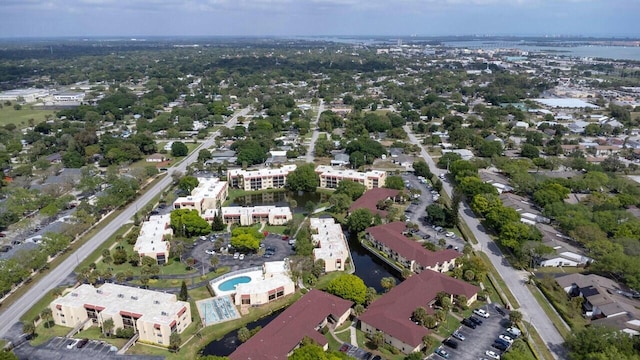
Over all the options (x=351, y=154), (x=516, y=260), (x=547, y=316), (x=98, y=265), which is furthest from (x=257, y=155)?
(x=547, y=316)

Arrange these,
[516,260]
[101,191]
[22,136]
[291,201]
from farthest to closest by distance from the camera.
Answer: [22,136] < [101,191] < [291,201] < [516,260]

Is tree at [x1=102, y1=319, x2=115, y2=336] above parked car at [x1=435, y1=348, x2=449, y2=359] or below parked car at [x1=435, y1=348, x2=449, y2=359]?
above

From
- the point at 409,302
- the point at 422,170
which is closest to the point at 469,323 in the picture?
the point at 409,302

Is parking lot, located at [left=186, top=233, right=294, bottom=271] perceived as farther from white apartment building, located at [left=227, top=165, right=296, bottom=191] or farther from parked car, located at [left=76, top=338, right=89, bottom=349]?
white apartment building, located at [left=227, top=165, right=296, bottom=191]

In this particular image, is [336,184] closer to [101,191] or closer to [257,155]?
[257,155]

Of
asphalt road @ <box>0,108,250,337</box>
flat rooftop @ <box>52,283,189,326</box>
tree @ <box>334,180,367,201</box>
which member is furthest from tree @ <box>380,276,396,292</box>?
asphalt road @ <box>0,108,250,337</box>

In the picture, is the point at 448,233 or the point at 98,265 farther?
the point at 448,233

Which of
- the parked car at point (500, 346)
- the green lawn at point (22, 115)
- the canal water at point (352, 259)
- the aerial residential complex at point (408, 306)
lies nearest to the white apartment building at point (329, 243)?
the canal water at point (352, 259)

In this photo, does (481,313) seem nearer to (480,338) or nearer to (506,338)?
Answer: (480,338)
